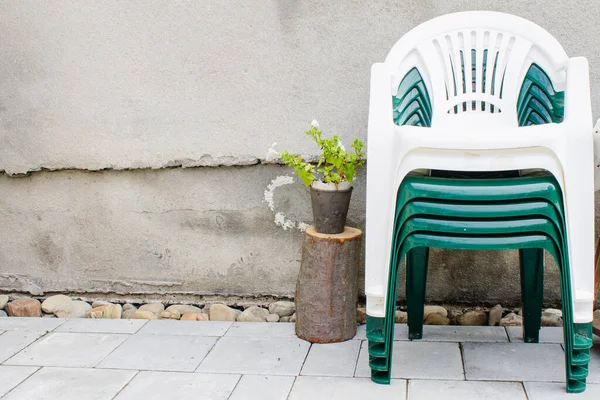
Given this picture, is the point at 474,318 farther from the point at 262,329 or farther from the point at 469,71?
the point at 469,71

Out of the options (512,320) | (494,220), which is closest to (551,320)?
(512,320)

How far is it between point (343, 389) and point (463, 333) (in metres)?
0.74

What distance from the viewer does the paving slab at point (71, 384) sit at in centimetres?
248

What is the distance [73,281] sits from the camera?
3510 mm

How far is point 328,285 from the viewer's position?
2889 millimetres

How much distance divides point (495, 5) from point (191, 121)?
144 centimetres

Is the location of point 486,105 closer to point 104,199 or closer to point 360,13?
point 360,13

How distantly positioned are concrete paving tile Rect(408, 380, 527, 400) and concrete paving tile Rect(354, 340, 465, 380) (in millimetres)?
60

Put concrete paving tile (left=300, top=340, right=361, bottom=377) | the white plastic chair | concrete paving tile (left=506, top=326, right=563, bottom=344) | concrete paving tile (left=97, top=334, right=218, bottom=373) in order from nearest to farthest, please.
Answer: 1. the white plastic chair
2. concrete paving tile (left=300, top=340, right=361, bottom=377)
3. concrete paving tile (left=97, top=334, right=218, bottom=373)
4. concrete paving tile (left=506, top=326, right=563, bottom=344)

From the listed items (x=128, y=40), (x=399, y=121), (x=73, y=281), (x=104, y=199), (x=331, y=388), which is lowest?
(x=331, y=388)

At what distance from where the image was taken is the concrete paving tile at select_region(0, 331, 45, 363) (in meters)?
2.92

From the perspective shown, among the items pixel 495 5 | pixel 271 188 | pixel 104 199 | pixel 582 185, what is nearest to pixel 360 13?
pixel 495 5

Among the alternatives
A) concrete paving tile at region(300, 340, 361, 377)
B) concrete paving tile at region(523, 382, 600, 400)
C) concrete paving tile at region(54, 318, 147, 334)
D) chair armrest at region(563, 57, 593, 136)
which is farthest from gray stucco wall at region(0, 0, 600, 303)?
concrete paving tile at region(523, 382, 600, 400)

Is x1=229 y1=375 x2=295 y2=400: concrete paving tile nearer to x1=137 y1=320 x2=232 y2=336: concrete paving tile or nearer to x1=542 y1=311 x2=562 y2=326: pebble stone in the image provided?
x1=137 y1=320 x2=232 y2=336: concrete paving tile
